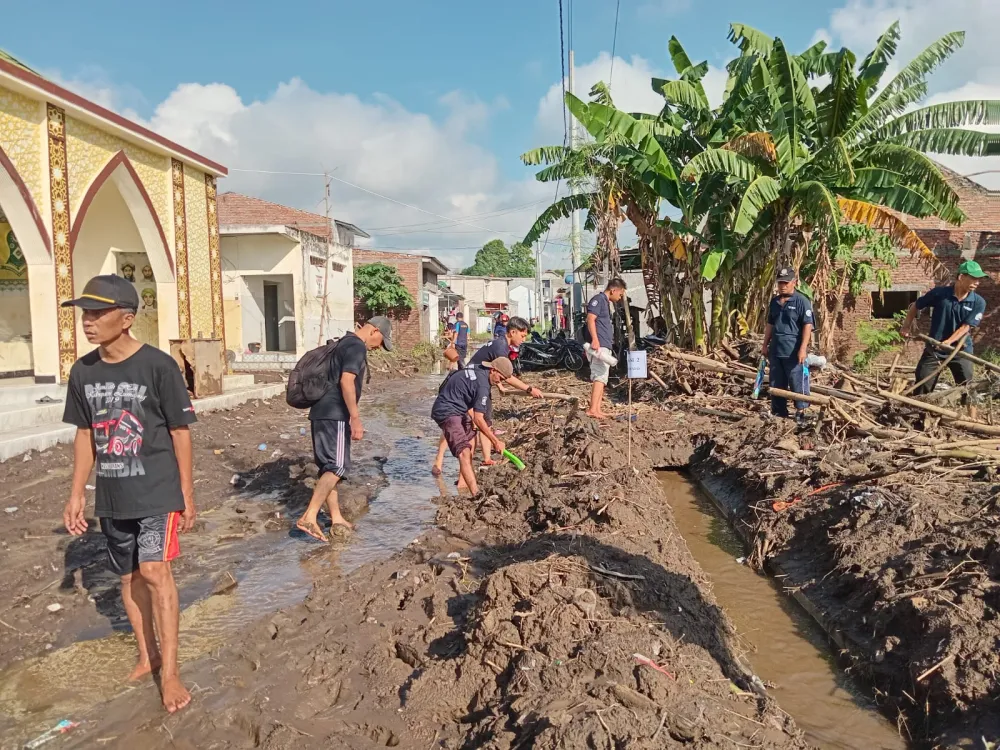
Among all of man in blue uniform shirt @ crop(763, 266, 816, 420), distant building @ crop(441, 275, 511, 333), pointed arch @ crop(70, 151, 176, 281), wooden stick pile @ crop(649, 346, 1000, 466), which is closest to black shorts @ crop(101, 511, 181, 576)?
wooden stick pile @ crop(649, 346, 1000, 466)

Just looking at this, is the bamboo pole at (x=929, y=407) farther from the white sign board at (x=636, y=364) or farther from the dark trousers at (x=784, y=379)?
the white sign board at (x=636, y=364)

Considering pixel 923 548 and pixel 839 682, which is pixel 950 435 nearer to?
pixel 923 548

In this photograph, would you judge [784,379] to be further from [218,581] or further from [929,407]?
[218,581]

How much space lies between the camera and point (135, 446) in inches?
123

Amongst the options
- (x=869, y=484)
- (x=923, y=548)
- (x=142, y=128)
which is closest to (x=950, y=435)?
(x=869, y=484)

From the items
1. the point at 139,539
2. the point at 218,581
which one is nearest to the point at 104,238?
the point at 218,581

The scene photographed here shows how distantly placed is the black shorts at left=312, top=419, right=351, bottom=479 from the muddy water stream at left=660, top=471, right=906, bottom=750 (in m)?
2.88

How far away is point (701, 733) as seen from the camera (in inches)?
94.0

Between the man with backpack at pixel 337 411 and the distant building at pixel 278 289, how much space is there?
1427cm

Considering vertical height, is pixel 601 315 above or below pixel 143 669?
above

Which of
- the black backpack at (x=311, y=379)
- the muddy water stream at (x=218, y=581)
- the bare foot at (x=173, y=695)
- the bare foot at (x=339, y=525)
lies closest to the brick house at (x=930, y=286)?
the muddy water stream at (x=218, y=581)

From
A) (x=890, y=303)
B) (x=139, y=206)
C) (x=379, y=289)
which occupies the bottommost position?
(x=890, y=303)

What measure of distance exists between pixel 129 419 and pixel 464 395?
3620mm

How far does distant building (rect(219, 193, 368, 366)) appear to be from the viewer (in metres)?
19.6
